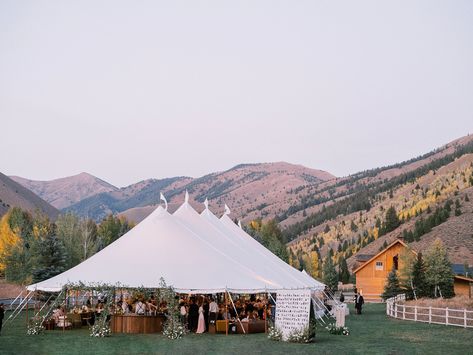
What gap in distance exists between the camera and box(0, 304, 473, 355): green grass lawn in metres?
21.2

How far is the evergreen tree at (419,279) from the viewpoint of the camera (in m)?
46.5

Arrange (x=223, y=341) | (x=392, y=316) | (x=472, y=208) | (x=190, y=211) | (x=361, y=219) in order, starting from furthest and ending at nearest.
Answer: (x=361, y=219) → (x=472, y=208) → (x=392, y=316) → (x=190, y=211) → (x=223, y=341)

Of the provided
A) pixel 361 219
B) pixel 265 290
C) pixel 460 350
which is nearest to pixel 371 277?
pixel 265 290

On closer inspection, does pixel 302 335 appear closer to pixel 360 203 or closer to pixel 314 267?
pixel 314 267

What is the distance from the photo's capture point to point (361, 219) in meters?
163

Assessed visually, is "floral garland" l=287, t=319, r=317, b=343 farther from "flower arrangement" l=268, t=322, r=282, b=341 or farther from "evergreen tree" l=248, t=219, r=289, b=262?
"evergreen tree" l=248, t=219, r=289, b=262

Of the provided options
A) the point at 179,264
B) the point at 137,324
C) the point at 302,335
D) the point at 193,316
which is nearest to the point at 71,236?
the point at 179,264

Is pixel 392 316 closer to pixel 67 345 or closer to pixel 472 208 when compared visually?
pixel 67 345

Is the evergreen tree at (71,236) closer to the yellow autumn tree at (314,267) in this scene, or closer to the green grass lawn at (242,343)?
the yellow autumn tree at (314,267)

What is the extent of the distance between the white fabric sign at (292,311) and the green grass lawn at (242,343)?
738 millimetres

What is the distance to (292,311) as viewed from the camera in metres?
24.6

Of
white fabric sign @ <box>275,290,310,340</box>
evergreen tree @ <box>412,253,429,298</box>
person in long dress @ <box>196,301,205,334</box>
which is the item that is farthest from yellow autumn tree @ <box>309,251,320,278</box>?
white fabric sign @ <box>275,290,310,340</box>

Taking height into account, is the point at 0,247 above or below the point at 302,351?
above

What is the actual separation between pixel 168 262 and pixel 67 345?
6780 millimetres
